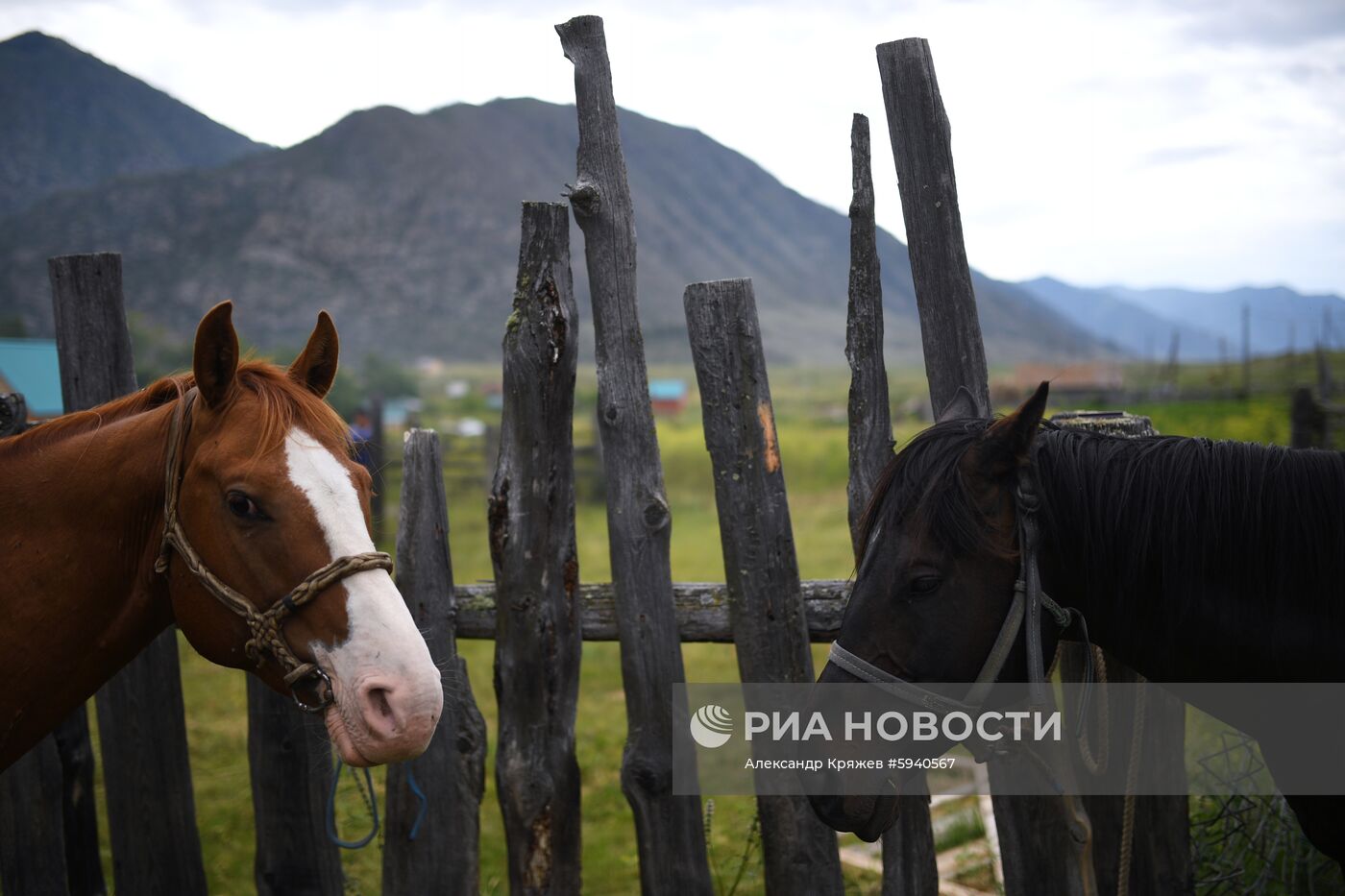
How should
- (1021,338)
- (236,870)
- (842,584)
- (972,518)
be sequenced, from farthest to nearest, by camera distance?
(1021,338) → (236,870) → (842,584) → (972,518)

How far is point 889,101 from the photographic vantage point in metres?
2.72

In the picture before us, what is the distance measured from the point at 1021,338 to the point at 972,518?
17019 centimetres

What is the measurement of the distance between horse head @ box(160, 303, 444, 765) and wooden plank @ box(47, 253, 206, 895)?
5.22 feet

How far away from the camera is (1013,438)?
1.91 m

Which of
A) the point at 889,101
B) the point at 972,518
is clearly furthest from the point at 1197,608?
the point at 889,101

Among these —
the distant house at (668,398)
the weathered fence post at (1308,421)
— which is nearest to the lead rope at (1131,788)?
the weathered fence post at (1308,421)

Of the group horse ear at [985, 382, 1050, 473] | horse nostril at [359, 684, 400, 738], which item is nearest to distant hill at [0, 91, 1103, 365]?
horse nostril at [359, 684, 400, 738]

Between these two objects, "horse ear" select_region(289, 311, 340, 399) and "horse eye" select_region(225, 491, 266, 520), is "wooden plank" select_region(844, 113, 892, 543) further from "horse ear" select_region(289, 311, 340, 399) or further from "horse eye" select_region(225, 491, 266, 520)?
"horse eye" select_region(225, 491, 266, 520)

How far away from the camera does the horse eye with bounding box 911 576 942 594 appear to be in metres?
1.94

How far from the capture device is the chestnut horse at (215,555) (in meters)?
1.79

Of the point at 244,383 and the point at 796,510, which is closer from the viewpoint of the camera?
the point at 244,383

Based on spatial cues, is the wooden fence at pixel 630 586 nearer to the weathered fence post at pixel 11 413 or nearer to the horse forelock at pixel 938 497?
the weathered fence post at pixel 11 413

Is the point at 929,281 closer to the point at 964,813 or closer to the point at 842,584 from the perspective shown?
the point at 842,584

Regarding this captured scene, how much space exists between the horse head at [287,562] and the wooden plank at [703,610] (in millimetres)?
1139
